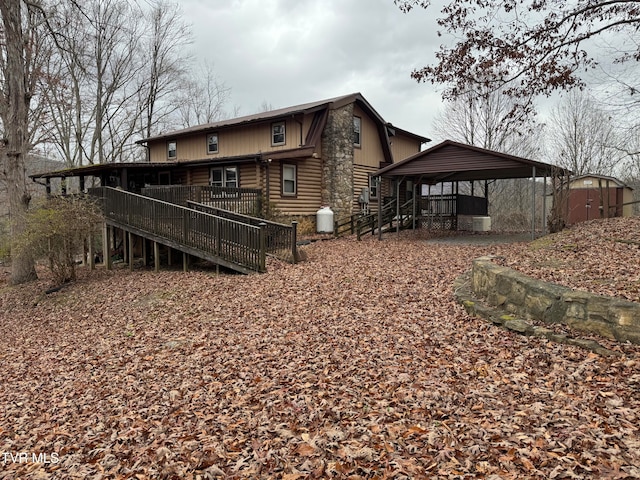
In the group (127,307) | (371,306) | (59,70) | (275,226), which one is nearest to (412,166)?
(275,226)

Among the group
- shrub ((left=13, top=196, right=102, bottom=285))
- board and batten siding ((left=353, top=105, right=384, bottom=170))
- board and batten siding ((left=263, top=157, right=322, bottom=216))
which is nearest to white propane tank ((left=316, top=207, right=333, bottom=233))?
board and batten siding ((left=263, top=157, right=322, bottom=216))

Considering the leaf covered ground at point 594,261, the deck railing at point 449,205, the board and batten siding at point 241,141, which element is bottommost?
the leaf covered ground at point 594,261

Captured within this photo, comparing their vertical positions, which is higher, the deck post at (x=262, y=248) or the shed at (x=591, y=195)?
the shed at (x=591, y=195)

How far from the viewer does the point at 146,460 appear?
3232 millimetres

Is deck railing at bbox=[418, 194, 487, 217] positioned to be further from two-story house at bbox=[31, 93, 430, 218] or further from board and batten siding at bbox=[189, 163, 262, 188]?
board and batten siding at bbox=[189, 163, 262, 188]

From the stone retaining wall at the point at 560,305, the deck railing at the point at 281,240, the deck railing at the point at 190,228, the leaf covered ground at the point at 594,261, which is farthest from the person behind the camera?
the deck railing at the point at 281,240

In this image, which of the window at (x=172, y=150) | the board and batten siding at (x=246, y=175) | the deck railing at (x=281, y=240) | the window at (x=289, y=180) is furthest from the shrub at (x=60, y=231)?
the window at (x=172, y=150)

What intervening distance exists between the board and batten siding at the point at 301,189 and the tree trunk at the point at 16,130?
8.48 metres

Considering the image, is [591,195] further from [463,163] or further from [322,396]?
[322,396]

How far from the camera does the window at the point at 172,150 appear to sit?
72.4ft

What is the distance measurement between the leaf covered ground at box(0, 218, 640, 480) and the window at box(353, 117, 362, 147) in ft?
45.1

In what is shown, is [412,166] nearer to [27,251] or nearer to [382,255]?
[382,255]

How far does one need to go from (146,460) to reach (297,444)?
1253mm

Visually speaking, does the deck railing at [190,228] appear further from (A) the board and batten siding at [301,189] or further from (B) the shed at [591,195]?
(B) the shed at [591,195]
